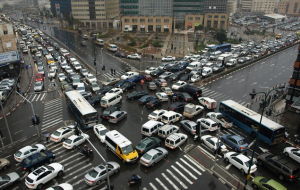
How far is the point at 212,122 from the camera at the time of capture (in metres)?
30.7

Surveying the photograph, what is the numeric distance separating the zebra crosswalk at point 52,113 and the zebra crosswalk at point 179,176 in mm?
17928

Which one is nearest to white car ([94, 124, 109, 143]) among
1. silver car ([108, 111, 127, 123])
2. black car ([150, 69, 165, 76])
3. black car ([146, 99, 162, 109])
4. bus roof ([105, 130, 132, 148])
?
bus roof ([105, 130, 132, 148])

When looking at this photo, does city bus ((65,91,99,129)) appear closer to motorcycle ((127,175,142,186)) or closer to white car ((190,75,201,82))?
motorcycle ((127,175,142,186))

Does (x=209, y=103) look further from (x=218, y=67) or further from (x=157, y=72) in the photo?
(x=218, y=67)

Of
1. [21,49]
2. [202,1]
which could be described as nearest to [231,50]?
[202,1]

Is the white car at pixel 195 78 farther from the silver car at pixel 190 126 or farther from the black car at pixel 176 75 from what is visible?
the silver car at pixel 190 126

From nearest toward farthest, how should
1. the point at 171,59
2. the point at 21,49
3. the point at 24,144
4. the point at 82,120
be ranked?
the point at 24,144 → the point at 82,120 → the point at 171,59 → the point at 21,49

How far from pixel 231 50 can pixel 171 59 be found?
26.3m

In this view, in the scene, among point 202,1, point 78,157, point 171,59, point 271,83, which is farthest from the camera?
point 202,1

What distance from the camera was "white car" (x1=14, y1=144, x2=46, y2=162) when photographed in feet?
81.1

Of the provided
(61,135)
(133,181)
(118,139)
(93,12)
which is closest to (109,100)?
(61,135)

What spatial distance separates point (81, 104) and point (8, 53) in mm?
34652

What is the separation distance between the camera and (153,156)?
2395cm

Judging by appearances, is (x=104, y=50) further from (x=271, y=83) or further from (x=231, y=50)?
(x=271, y=83)
